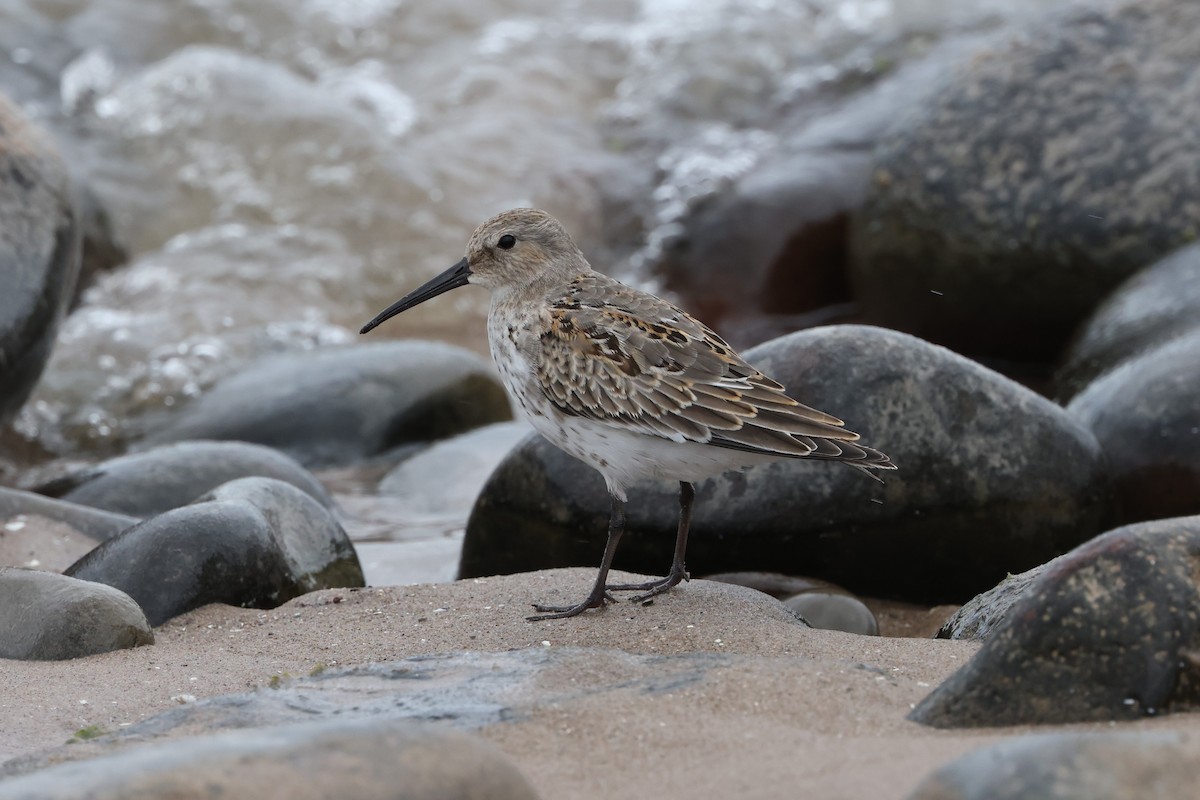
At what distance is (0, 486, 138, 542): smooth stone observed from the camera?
664 centimetres

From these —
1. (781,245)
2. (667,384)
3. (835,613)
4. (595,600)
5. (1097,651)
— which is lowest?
(835,613)

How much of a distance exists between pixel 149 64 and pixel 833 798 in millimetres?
13975

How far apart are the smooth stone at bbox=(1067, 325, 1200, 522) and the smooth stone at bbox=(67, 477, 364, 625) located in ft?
12.1

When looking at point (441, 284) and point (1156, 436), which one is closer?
point (441, 284)

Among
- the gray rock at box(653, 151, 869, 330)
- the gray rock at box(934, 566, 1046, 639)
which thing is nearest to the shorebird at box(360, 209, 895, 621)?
the gray rock at box(934, 566, 1046, 639)

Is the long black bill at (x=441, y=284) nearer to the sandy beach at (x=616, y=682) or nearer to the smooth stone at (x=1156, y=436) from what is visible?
the sandy beach at (x=616, y=682)

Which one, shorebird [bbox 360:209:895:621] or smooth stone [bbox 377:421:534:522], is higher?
shorebird [bbox 360:209:895:621]

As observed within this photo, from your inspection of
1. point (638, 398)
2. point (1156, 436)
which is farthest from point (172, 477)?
point (1156, 436)

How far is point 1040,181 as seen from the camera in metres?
9.52

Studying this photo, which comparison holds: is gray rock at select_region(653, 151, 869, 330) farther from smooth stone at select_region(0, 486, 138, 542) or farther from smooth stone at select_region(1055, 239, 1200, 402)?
smooth stone at select_region(0, 486, 138, 542)

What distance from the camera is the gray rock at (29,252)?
773 cm

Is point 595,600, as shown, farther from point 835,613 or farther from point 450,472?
point 450,472

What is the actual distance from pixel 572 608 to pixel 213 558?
1.45 metres

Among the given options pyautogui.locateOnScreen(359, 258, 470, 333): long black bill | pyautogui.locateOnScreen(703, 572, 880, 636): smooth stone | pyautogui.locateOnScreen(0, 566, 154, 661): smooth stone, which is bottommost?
pyautogui.locateOnScreen(703, 572, 880, 636): smooth stone
